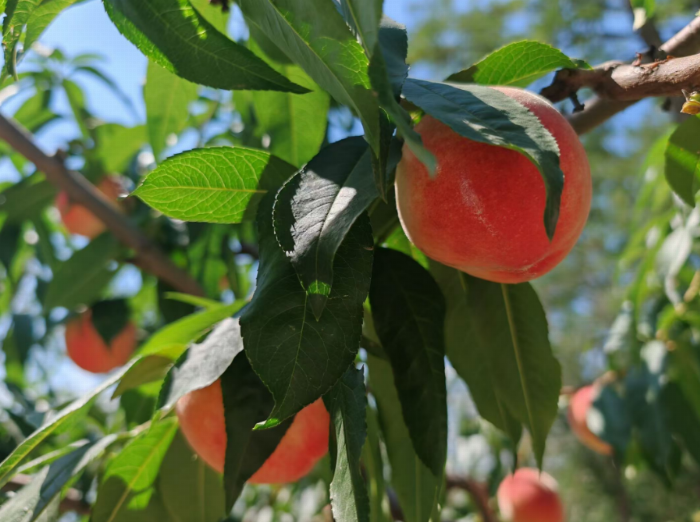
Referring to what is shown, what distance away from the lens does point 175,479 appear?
0.76 meters

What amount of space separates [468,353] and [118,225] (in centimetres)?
83

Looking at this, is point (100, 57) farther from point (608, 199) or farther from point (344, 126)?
point (608, 199)

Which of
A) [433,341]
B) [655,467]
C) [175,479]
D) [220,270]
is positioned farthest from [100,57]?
[655,467]

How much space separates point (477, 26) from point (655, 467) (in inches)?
222

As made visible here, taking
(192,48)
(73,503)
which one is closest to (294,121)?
(192,48)

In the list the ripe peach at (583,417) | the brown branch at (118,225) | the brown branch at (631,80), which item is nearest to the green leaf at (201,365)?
the brown branch at (631,80)

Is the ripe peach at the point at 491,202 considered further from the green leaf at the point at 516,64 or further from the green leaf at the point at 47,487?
the green leaf at the point at 47,487

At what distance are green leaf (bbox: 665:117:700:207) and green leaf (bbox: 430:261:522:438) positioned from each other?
0.65 ft

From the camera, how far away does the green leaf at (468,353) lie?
647 mm

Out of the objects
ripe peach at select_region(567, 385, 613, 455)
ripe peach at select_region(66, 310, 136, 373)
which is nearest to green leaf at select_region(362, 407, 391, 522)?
ripe peach at select_region(66, 310, 136, 373)

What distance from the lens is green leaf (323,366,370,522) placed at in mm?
457

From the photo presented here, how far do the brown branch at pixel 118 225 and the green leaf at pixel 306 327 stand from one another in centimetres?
83

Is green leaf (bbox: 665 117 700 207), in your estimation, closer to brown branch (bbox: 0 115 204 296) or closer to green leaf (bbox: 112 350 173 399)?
green leaf (bbox: 112 350 173 399)

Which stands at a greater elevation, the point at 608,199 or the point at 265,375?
the point at 265,375
